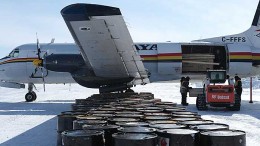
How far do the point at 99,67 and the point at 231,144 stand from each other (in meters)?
12.1

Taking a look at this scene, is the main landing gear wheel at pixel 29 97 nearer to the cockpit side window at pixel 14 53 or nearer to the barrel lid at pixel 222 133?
the cockpit side window at pixel 14 53

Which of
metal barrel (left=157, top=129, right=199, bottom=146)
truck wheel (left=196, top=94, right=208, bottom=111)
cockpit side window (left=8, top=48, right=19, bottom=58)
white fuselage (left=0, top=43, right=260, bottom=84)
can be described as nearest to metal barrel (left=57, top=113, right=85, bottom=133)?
metal barrel (left=157, top=129, right=199, bottom=146)

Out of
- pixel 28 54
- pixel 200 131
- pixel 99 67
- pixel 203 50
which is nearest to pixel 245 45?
pixel 203 50

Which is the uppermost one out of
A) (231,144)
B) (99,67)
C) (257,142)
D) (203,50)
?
(203,50)

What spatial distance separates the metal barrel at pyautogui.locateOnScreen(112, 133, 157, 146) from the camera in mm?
4254

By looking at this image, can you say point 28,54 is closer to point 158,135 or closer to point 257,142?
point 257,142

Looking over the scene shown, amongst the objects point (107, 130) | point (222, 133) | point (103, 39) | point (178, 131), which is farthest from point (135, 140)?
point (103, 39)

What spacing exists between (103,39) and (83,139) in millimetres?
9444

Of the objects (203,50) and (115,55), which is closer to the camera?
(115,55)

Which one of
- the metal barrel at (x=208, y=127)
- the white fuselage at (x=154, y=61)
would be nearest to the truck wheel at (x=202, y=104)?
the white fuselage at (x=154, y=61)

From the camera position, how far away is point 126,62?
16031 mm

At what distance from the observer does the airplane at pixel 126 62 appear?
16.2 metres

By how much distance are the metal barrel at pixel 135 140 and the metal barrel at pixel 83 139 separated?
0.95ft

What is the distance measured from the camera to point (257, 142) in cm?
930
